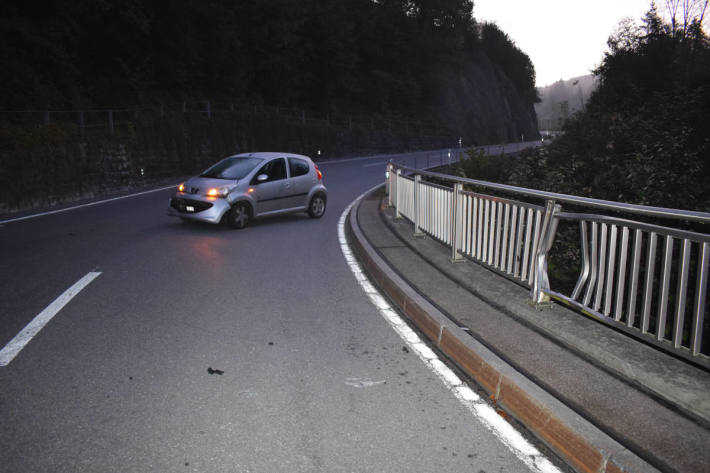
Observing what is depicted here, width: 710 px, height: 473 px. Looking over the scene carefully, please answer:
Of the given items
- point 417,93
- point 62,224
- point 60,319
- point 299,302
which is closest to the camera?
point 60,319

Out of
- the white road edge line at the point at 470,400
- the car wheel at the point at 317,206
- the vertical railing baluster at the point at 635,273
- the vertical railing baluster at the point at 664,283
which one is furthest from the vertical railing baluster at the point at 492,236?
the car wheel at the point at 317,206

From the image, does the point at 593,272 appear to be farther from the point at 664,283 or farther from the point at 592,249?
the point at 664,283

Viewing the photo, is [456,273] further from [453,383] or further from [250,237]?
[250,237]

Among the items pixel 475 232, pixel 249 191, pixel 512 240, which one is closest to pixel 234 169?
pixel 249 191

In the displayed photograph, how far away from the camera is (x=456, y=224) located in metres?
7.61

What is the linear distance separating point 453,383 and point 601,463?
1.39 meters

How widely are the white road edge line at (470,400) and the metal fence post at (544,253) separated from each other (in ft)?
4.33

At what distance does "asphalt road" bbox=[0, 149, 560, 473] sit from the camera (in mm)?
3217

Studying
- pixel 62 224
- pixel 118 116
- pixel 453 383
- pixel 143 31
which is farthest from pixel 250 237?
pixel 143 31

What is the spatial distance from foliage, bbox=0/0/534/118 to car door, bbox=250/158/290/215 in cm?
1307

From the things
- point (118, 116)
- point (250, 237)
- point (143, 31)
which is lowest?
point (250, 237)

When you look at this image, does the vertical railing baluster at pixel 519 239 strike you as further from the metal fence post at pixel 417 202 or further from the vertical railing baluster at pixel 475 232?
the metal fence post at pixel 417 202

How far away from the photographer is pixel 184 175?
2525 cm

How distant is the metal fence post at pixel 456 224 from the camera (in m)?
7.58
